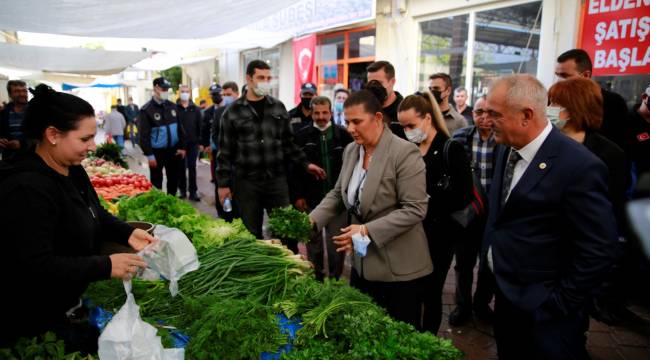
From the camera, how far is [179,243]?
242 centimetres

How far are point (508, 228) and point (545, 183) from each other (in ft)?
1.06

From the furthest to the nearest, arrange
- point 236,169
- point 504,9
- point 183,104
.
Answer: point 183,104 → point 504,9 → point 236,169

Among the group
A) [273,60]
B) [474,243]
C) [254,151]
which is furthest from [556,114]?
[273,60]

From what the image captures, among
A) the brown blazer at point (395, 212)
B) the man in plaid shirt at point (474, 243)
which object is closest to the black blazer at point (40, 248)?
the brown blazer at point (395, 212)

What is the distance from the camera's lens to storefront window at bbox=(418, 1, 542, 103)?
778cm

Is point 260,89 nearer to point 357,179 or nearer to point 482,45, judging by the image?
point 357,179

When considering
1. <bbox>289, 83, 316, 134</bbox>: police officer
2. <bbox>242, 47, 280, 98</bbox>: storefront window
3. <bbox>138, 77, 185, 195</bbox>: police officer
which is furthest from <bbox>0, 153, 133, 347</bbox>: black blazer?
<bbox>242, 47, 280, 98</bbox>: storefront window

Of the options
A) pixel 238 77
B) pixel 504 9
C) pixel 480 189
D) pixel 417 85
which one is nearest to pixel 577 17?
pixel 504 9

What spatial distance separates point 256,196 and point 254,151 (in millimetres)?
508

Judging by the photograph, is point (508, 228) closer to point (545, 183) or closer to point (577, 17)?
point (545, 183)

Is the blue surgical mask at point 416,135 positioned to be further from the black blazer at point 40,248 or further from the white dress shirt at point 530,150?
the black blazer at point 40,248

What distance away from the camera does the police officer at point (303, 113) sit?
216 inches

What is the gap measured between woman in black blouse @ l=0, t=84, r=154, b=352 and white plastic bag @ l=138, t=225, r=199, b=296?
0.18 meters

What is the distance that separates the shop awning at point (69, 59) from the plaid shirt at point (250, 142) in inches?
152
